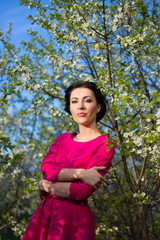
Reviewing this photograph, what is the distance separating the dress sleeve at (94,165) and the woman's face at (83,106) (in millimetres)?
302

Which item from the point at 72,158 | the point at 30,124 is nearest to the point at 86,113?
the point at 72,158

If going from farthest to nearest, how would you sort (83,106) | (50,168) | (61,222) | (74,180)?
(83,106) → (50,168) → (74,180) → (61,222)

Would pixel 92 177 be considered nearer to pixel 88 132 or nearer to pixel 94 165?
pixel 94 165

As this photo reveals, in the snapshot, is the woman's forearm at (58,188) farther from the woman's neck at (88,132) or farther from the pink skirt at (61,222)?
the woman's neck at (88,132)

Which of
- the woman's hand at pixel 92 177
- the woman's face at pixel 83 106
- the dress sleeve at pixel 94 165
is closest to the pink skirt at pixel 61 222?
the dress sleeve at pixel 94 165

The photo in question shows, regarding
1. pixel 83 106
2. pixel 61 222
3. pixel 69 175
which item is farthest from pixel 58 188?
pixel 83 106

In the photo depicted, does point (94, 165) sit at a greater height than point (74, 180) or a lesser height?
greater

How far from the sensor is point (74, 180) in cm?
191

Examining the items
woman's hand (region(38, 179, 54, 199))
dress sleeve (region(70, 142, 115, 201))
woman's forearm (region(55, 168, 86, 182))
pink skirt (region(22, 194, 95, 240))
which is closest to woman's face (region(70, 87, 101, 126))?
dress sleeve (region(70, 142, 115, 201))

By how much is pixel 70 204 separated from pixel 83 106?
2.76 ft

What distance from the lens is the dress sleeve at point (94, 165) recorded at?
1.81 metres

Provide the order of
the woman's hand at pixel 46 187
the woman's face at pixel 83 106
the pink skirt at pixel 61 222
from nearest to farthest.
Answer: the pink skirt at pixel 61 222 → the woman's hand at pixel 46 187 → the woman's face at pixel 83 106

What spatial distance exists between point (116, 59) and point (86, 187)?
293 centimetres

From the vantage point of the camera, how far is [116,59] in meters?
4.26
